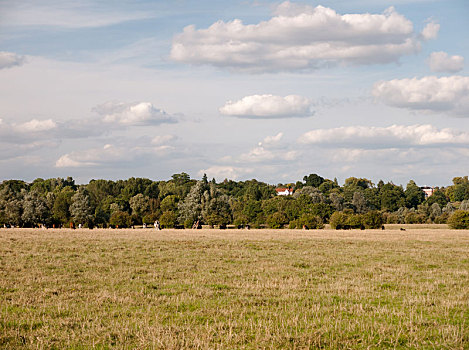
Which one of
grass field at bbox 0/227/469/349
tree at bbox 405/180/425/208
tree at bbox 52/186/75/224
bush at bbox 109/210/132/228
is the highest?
tree at bbox 405/180/425/208

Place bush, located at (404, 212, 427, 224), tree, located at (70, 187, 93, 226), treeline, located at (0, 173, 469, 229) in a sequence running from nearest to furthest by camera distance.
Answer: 1. treeline, located at (0, 173, 469, 229)
2. tree, located at (70, 187, 93, 226)
3. bush, located at (404, 212, 427, 224)

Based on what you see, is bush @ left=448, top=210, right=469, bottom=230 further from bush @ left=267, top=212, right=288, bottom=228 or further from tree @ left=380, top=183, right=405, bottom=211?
tree @ left=380, top=183, right=405, bottom=211

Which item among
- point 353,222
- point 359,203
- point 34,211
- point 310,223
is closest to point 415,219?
point 359,203

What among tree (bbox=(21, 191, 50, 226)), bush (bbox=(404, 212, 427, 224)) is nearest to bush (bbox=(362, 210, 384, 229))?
bush (bbox=(404, 212, 427, 224))

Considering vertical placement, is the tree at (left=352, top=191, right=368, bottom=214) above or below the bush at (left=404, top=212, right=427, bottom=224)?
above

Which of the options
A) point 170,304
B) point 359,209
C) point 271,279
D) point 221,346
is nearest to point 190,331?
point 221,346

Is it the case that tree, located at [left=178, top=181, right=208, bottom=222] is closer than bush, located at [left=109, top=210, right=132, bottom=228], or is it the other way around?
bush, located at [left=109, top=210, right=132, bottom=228]

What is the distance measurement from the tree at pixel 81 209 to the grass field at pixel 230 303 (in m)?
86.9

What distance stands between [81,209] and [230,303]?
103843 millimetres

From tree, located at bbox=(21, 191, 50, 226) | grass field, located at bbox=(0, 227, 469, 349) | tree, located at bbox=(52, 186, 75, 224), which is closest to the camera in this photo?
grass field, located at bbox=(0, 227, 469, 349)

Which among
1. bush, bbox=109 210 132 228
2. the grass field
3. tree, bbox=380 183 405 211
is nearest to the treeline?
bush, bbox=109 210 132 228

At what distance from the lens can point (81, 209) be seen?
115m

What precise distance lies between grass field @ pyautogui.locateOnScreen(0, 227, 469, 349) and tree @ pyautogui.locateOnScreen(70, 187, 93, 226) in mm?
86934

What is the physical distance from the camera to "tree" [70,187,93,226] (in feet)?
375
